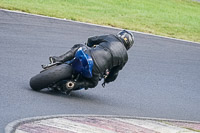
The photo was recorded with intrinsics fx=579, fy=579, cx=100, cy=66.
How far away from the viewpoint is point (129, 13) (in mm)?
23703

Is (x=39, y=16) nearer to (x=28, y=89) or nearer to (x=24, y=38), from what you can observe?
(x=24, y=38)

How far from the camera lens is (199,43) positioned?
64.3 feet

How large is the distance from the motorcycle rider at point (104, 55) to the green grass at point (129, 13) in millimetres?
8773

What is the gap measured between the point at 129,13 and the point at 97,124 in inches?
642

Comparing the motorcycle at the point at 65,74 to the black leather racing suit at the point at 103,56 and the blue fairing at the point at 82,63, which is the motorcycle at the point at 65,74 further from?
the black leather racing suit at the point at 103,56

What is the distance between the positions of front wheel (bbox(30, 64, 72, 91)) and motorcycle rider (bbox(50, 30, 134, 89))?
314 mm

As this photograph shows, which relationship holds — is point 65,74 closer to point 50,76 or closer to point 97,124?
point 50,76

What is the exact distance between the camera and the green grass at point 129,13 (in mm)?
19497

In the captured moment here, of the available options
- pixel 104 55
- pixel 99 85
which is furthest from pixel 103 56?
pixel 99 85

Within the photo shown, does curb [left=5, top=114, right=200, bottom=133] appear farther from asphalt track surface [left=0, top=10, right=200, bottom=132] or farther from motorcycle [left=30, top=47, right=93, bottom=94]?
motorcycle [left=30, top=47, right=93, bottom=94]

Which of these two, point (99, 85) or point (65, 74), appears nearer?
point (65, 74)

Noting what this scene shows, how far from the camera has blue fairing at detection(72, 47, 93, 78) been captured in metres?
9.23

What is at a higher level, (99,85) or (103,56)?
(99,85)

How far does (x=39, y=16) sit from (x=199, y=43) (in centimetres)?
564
